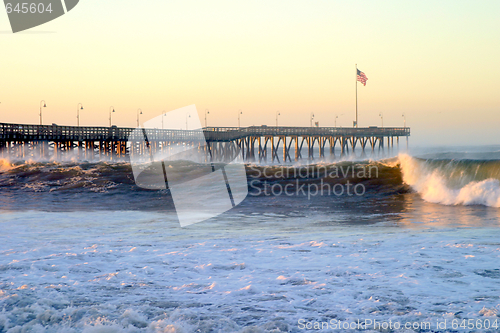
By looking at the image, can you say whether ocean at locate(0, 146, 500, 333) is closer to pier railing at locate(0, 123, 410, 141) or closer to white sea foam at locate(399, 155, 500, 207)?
white sea foam at locate(399, 155, 500, 207)

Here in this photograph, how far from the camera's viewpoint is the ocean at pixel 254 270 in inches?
207

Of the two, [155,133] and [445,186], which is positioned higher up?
[155,133]

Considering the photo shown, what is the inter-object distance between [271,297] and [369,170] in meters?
27.2

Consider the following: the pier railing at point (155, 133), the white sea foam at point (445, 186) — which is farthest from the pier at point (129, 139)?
the white sea foam at point (445, 186)

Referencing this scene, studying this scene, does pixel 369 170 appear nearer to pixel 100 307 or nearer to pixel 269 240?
pixel 269 240

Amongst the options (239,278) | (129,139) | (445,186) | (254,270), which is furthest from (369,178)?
(129,139)

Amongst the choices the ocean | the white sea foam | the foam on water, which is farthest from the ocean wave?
the foam on water

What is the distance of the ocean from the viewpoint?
17.3ft

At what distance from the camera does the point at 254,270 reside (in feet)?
24.4

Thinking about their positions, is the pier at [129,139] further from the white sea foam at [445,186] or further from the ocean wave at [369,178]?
the white sea foam at [445,186]

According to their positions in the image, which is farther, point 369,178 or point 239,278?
point 369,178

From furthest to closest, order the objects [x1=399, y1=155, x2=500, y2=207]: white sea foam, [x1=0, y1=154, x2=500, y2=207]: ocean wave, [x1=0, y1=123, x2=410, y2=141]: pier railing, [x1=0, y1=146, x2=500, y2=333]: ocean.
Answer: [x1=0, y1=123, x2=410, y2=141]: pier railing
[x1=0, y1=154, x2=500, y2=207]: ocean wave
[x1=399, y1=155, x2=500, y2=207]: white sea foam
[x1=0, y1=146, x2=500, y2=333]: ocean

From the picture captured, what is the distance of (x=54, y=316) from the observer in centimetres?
536

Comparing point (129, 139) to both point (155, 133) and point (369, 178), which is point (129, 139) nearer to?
point (155, 133)
